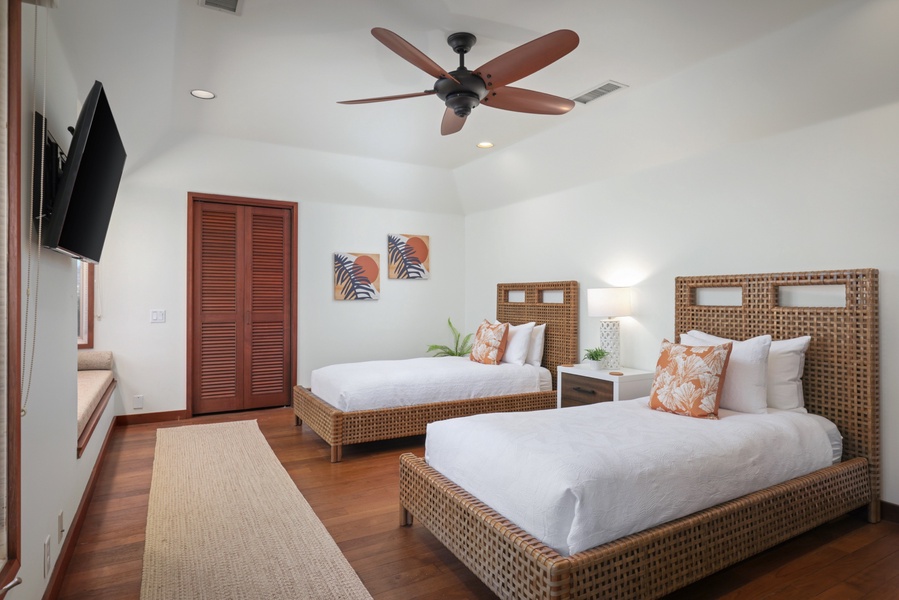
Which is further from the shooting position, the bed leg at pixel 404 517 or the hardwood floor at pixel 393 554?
the bed leg at pixel 404 517

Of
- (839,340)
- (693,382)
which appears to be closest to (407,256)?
(693,382)

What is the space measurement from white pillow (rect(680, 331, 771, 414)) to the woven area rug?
2.25 m

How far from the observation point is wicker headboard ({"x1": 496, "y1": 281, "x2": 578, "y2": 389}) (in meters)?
5.01

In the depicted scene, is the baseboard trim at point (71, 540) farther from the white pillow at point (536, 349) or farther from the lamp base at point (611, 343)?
the lamp base at point (611, 343)

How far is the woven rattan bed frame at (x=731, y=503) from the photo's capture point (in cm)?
184

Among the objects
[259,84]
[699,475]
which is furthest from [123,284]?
[699,475]

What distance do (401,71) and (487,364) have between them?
2703 mm

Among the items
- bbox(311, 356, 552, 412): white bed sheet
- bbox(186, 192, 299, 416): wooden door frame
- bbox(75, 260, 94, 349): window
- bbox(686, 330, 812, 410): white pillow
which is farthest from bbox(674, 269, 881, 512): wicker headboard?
bbox(75, 260, 94, 349): window

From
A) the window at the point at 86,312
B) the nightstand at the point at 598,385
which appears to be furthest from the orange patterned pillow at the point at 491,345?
the window at the point at 86,312

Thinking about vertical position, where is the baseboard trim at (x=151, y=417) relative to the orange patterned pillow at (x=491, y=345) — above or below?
below

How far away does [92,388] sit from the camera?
382 cm

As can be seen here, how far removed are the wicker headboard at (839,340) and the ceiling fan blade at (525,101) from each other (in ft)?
5.61

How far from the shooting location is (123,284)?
490 centimetres

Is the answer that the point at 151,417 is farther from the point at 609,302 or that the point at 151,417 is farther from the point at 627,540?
the point at 627,540
